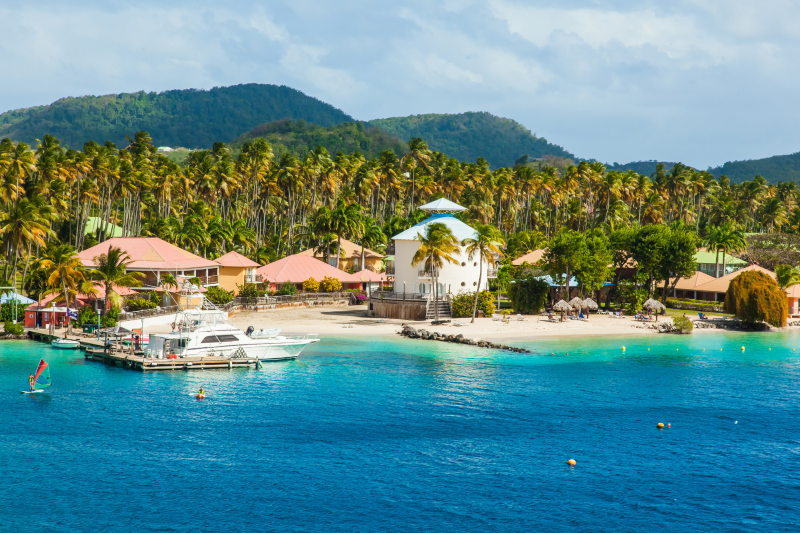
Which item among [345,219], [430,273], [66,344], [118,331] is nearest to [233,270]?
[345,219]

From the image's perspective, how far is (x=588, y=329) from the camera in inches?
2653

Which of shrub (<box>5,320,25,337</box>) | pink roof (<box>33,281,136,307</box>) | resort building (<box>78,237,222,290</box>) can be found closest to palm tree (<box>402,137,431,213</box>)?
resort building (<box>78,237,222,290</box>)

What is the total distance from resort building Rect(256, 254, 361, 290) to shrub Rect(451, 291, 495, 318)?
718 inches

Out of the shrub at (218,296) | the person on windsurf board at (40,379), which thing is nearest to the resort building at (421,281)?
the shrub at (218,296)

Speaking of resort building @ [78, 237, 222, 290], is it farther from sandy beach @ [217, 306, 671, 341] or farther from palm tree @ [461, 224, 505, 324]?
palm tree @ [461, 224, 505, 324]

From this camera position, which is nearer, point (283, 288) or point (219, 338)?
point (219, 338)

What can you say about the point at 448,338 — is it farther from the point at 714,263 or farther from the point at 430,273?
the point at 714,263

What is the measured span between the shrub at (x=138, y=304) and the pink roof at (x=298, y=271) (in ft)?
61.7

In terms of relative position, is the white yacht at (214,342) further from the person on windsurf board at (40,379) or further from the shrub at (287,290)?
the shrub at (287,290)

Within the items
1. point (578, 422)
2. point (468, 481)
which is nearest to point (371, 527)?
point (468, 481)

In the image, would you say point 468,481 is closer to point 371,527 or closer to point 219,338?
point 371,527

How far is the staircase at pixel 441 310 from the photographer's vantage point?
72.8m

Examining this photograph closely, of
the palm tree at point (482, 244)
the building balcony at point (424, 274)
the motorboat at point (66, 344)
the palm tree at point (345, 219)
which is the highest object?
the palm tree at point (345, 219)

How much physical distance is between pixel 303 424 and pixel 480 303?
3926 centimetres
